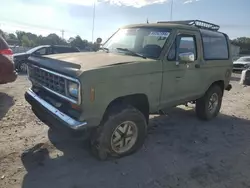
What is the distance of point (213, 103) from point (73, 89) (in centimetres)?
421

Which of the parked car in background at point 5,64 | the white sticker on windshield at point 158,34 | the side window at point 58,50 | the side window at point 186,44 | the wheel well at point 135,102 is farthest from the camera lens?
the side window at point 58,50

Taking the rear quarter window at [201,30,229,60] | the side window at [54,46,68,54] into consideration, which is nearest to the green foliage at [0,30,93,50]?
the side window at [54,46,68,54]

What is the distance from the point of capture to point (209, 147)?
486 cm

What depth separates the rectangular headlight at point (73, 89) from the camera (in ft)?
11.3

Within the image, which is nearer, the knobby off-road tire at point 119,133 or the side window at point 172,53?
the knobby off-road tire at point 119,133

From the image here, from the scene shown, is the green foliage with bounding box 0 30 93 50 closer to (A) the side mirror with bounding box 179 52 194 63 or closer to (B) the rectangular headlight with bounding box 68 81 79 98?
(A) the side mirror with bounding box 179 52 194 63

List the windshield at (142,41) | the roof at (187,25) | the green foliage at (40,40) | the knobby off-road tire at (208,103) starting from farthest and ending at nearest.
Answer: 1. the green foliage at (40,40)
2. the knobby off-road tire at (208,103)
3. the roof at (187,25)
4. the windshield at (142,41)

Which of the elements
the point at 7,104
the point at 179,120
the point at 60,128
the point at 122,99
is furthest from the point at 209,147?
the point at 7,104

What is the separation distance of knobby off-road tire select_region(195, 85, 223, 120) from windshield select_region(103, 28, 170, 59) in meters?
2.14

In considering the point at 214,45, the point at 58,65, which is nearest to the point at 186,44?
the point at 214,45

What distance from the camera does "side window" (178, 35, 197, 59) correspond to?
490 centimetres

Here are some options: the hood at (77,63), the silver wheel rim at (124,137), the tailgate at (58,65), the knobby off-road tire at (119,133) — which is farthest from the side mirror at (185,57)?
the tailgate at (58,65)

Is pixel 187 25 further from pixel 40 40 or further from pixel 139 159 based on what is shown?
pixel 40 40

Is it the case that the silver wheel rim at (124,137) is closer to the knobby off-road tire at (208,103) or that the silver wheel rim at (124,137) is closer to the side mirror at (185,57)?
the side mirror at (185,57)
